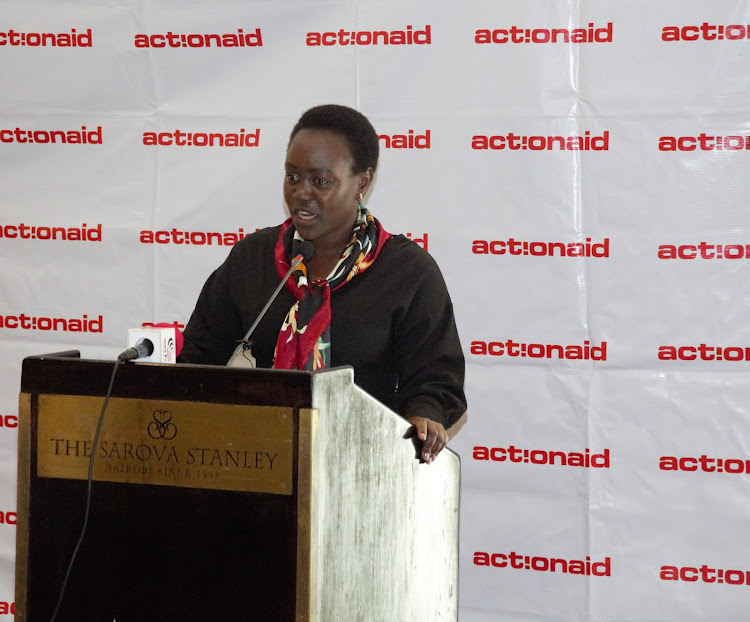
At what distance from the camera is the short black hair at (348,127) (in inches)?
84.1

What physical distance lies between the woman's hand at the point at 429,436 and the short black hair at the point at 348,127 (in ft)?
2.19

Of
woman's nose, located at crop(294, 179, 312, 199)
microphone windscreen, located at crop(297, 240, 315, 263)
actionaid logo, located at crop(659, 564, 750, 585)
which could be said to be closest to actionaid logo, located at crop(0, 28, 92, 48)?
woman's nose, located at crop(294, 179, 312, 199)

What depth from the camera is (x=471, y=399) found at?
282 cm

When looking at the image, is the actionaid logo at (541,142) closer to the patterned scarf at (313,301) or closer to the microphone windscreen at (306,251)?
the patterned scarf at (313,301)

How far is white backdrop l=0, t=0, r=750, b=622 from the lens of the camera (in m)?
2.64

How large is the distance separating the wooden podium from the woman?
0.48m

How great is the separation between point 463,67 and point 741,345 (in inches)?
44.9

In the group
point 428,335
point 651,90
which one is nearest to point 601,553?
point 428,335

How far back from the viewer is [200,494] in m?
1.37

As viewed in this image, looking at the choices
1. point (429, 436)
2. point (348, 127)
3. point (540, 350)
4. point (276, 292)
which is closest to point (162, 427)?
point (276, 292)

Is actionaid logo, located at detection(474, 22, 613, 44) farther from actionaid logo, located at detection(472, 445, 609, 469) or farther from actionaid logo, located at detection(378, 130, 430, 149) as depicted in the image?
actionaid logo, located at detection(472, 445, 609, 469)

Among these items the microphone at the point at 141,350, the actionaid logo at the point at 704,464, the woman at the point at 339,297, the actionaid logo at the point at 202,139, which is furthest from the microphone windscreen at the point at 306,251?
the actionaid logo at the point at 704,464

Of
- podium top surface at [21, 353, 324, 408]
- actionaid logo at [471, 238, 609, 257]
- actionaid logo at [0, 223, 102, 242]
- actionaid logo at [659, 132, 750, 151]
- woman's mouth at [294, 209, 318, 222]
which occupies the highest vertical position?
actionaid logo at [659, 132, 750, 151]

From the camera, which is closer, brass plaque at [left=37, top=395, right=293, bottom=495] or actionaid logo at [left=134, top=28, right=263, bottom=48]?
brass plaque at [left=37, top=395, right=293, bottom=495]
